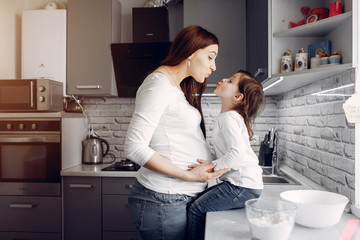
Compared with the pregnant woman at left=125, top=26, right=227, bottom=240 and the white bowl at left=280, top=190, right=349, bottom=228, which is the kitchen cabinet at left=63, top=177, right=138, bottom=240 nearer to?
the pregnant woman at left=125, top=26, right=227, bottom=240

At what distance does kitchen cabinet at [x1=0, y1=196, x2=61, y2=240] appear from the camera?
8.03ft

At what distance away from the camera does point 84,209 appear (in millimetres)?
2457

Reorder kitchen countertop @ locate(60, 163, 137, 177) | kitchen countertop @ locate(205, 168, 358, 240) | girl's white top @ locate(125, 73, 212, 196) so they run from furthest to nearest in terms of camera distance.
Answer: kitchen countertop @ locate(60, 163, 137, 177) → girl's white top @ locate(125, 73, 212, 196) → kitchen countertop @ locate(205, 168, 358, 240)

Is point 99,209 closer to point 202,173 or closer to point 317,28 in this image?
point 202,173

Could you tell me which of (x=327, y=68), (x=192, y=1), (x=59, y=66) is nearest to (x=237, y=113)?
(x=327, y=68)

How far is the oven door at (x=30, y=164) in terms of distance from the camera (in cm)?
247

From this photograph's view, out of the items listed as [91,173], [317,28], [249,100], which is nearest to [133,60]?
[91,173]

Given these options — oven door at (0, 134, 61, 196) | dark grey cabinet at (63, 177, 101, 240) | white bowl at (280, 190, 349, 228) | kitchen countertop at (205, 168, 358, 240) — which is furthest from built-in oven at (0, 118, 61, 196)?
white bowl at (280, 190, 349, 228)

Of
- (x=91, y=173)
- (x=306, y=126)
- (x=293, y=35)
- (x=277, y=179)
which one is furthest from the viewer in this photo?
(x=91, y=173)

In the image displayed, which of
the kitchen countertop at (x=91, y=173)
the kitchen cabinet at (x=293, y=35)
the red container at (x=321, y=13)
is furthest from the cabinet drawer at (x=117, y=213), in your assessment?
the red container at (x=321, y=13)

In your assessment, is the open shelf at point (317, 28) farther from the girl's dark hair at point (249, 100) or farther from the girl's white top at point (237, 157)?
the girl's white top at point (237, 157)

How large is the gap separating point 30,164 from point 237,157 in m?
1.85

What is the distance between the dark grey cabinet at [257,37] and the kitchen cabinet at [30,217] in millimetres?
1769

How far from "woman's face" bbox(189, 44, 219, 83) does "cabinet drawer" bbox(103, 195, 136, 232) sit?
1392 mm
